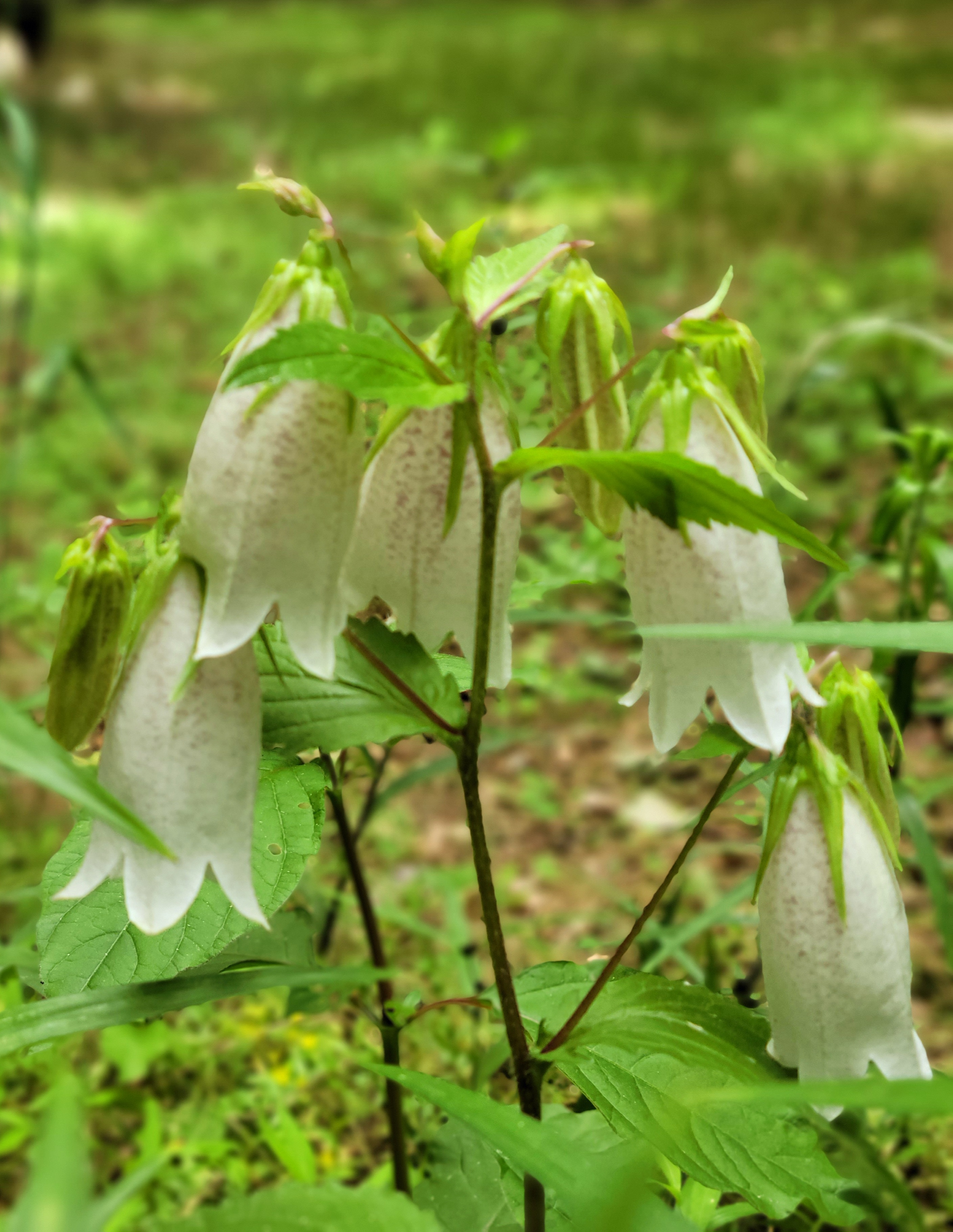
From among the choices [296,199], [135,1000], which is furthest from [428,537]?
[135,1000]

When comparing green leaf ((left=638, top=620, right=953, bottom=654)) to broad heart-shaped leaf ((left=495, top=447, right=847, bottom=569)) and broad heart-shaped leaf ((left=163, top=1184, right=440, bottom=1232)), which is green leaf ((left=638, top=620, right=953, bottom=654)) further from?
broad heart-shaped leaf ((left=163, top=1184, right=440, bottom=1232))

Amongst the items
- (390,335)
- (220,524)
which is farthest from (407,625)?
(390,335)

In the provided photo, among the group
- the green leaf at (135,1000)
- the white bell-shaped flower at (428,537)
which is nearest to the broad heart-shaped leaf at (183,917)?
the green leaf at (135,1000)

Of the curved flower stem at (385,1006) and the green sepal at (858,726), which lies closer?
the green sepal at (858,726)

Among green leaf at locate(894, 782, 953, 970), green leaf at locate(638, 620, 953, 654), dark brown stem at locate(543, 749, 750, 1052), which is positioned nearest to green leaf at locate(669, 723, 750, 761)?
dark brown stem at locate(543, 749, 750, 1052)

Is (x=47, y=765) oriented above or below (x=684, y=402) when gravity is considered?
below

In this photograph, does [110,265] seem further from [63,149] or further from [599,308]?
[599,308]

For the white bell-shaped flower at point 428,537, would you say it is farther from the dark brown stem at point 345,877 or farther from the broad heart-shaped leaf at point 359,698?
the dark brown stem at point 345,877

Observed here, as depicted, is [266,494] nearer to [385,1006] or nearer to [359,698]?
[359,698]
